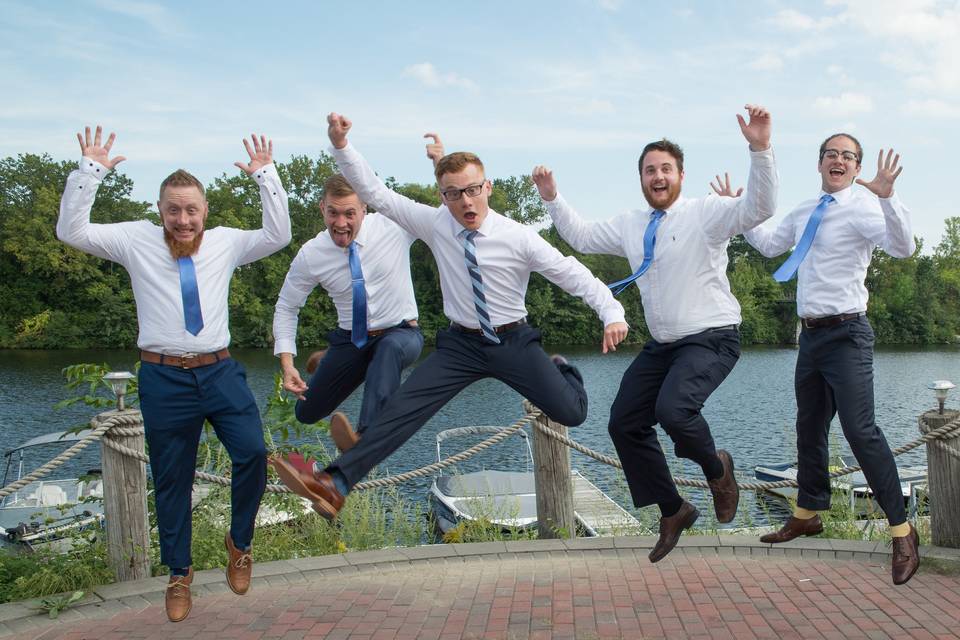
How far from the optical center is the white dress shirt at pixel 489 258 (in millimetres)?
4977

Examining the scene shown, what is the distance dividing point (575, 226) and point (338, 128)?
5.21 ft

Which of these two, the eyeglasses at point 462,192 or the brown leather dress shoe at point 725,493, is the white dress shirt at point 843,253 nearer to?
the brown leather dress shoe at point 725,493

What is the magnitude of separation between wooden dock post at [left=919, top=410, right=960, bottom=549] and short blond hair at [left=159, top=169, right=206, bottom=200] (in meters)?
4.88

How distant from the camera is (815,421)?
5.48 meters

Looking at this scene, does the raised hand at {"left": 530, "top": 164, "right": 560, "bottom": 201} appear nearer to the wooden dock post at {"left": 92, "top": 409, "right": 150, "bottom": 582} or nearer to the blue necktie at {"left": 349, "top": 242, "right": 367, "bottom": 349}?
the blue necktie at {"left": 349, "top": 242, "right": 367, "bottom": 349}

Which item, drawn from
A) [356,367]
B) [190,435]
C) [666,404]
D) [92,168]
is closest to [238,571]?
[190,435]

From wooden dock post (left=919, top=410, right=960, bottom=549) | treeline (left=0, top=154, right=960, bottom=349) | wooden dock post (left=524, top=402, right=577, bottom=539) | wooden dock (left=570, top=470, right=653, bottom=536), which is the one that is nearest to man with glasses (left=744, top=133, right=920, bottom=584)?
wooden dock post (left=919, top=410, right=960, bottom=549)

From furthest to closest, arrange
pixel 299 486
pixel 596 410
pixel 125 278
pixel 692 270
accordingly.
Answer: pixel 125 278, pixel 596 410, pixel 692 270, pixel 299 486

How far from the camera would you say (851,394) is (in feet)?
16.7

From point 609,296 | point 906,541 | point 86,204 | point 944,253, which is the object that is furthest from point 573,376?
point 944,253

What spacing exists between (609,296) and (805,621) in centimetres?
206

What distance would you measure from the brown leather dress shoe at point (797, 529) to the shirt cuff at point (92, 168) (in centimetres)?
463

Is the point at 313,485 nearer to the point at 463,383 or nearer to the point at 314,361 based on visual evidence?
the point at 463,383

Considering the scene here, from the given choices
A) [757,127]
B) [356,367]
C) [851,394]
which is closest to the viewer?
[757,127]
